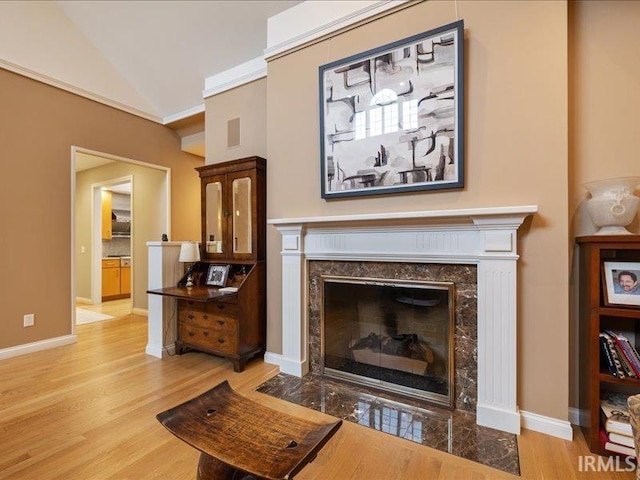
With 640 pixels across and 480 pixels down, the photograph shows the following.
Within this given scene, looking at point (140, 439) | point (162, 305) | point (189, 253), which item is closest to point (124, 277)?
point (162, 305)

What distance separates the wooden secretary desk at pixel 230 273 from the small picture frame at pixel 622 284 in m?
2.60

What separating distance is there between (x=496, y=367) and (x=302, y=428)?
136 centimetres

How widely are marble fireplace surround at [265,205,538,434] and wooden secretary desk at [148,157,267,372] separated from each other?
1.83 feet

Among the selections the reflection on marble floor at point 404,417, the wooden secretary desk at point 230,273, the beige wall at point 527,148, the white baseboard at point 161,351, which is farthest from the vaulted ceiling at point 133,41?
the reflection on marble floor at point 404,417

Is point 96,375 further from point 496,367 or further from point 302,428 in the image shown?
point 496,367

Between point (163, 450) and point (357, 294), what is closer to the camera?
point (163, 450)

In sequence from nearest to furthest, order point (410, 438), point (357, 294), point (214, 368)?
point (410, 438)
point (357, 294)
point (214, 368)

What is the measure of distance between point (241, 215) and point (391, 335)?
1853 millimetres

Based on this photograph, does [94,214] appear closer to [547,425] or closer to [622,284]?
[547,425]

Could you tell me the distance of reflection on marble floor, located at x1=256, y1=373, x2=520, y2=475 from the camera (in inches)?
70.4

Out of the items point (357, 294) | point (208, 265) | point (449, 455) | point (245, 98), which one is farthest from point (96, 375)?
point (245, 98)

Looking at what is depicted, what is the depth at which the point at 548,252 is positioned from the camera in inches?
76.6

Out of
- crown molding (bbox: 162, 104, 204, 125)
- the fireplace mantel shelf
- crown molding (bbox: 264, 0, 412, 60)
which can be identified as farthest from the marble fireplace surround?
crown molding (bbox: 162, 104, 204, 125)

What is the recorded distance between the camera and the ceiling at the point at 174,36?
10.7 ft
